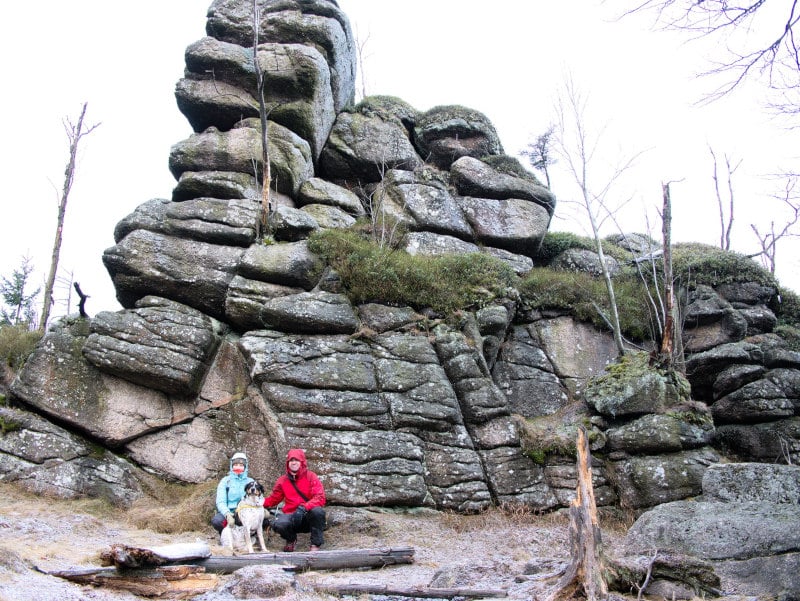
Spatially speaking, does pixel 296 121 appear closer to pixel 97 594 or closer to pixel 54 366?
pixel 54 366

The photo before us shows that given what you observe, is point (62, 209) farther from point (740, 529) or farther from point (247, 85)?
point (740, 529)

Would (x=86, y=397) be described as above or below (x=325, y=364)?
below

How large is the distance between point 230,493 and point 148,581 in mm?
3239

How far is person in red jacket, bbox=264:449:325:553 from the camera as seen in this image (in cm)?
1030

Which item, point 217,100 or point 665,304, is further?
point 217,100

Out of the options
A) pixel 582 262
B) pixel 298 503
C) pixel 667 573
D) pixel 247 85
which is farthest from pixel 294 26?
pixel 667 573

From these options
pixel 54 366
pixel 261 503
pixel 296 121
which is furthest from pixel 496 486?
pixel 296 121

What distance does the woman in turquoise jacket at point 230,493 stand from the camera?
10234 mm

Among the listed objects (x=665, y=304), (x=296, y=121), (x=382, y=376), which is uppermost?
(x=296, y=121)

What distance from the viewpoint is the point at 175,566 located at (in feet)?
24.5

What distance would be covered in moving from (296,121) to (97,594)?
52.3 ft

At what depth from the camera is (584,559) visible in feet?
22.0

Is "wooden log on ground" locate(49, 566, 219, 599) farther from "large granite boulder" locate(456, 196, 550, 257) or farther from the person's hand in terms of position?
"large granite boulder" locate(456, 196, 550, 257)

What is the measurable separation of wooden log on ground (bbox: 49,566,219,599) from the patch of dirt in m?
0.15
